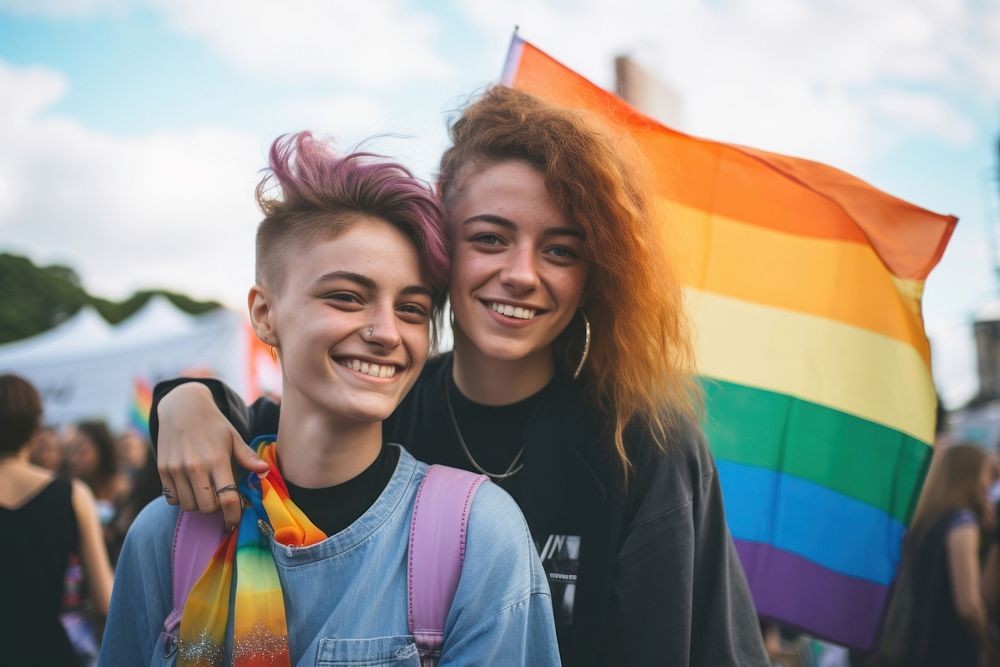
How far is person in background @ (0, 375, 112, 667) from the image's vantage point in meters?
3.32

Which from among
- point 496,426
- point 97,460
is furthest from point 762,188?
point 97,460

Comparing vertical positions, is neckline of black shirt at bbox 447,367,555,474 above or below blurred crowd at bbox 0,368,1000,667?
above

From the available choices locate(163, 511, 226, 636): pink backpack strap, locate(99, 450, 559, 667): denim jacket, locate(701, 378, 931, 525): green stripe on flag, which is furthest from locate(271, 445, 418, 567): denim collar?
locate(701, 378, 931, 525): green stripe on flag

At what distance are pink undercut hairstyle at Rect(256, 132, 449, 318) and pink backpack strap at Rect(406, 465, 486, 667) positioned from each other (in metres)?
0.54

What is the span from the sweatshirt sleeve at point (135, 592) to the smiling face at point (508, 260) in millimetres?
916

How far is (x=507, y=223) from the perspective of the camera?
83.0 inches

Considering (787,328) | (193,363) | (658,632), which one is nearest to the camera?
(658,632)

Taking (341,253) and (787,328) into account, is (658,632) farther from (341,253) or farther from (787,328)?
(787,328)

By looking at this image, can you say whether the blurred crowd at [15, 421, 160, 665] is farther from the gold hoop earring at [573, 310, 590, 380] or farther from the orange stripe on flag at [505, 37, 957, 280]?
the orange stripe on flag at [505, 37, 957, 280]

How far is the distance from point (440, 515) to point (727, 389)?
1701 millimetres

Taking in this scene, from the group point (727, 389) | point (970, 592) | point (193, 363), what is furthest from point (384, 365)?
point (193, 363)

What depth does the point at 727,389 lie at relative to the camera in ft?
9.92

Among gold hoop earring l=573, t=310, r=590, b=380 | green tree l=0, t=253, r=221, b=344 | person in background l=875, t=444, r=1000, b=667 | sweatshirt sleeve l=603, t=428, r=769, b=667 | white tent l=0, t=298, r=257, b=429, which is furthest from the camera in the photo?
green tree l=0, t=253, r=221, b=344

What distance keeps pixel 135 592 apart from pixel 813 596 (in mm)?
2276
